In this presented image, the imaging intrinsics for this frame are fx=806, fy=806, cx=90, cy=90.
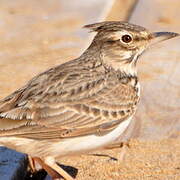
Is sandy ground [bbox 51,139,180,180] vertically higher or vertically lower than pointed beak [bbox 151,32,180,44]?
lower

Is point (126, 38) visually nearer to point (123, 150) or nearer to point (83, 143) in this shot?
point (123, 150)

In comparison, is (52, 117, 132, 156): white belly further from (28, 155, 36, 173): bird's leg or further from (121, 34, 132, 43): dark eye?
(121, 34, 132, 43): dark eye

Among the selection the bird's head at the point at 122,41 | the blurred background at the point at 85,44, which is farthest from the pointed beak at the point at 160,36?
the blurred background at the point at 85,44

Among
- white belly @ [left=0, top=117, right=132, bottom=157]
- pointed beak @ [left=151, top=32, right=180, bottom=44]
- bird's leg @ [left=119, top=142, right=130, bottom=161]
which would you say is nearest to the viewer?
white belly @ [left=0, top=117, right=132, bottom=157]

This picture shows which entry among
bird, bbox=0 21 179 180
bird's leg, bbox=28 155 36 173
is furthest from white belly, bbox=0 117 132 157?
bird's leg, bbox=28 155 36 173

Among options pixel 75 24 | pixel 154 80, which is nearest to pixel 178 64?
pixel 154 80

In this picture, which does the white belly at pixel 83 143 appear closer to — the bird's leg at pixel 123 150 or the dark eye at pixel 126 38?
the bird's leg at pixel 123 150

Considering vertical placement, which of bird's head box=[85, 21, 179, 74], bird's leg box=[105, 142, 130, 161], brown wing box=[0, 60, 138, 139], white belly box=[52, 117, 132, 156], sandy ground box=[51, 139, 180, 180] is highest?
bird's head box=[85, 21, 179, 74]

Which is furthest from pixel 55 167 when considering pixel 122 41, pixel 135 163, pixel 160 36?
pixel 160 36
